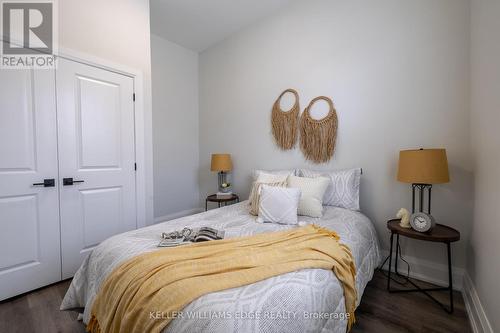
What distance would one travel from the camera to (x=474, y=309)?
1.49 metres

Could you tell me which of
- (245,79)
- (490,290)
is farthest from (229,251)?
(245,79)

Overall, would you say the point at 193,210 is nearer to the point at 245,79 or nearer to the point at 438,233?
the point at 245,79

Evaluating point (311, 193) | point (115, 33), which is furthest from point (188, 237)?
point (115, 33)

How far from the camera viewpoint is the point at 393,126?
215 cm

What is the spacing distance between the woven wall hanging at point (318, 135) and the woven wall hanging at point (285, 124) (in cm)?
10

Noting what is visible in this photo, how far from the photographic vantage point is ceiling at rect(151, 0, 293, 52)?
2.75m

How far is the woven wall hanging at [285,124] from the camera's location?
2.75m

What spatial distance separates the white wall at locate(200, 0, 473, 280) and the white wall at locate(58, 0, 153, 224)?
126 centimetres

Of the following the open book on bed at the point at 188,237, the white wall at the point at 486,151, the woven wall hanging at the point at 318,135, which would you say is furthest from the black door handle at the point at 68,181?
the white wall at the point at 486,151

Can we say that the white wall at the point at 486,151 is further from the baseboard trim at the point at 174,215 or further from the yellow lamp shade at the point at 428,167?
the baseboard trim at the point at 174,215

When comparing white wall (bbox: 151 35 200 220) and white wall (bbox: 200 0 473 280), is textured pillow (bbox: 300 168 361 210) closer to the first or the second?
white wall (bbox: 200 0 473 280)

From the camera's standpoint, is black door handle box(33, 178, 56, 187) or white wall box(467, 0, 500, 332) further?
black door handle box(33, 178, 56, 187)

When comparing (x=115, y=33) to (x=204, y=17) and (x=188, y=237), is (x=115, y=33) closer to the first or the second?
(x=204, y=17)

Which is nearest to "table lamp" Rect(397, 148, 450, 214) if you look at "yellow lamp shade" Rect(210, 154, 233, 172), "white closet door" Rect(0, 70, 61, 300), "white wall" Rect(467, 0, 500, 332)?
"white wall" Rect(467, 0, 500, 332)
